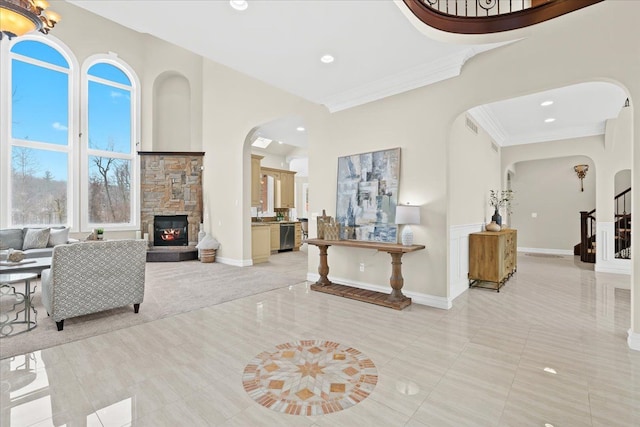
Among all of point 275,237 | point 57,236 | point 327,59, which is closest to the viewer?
point 327,59

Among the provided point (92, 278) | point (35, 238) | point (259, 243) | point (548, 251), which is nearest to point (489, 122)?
point (548, 251)

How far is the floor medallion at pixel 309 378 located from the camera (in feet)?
6.34

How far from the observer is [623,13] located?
2674 millimetres

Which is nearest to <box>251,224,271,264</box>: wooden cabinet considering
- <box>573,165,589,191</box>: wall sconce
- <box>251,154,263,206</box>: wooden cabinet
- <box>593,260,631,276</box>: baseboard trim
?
<box>251,154,263,206</box>: wooden cabinet

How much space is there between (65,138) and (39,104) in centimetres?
80

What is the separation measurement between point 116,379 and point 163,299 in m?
2.10

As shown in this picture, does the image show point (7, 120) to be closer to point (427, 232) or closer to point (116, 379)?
point (116, 379)

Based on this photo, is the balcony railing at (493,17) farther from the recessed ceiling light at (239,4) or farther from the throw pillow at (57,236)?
the throw pillow at (57,236)

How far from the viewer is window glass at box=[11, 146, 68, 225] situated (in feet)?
20.6

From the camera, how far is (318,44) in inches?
127

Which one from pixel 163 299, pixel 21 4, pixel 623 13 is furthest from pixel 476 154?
pixel 21 4

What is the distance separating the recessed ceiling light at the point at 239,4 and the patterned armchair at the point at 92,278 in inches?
107

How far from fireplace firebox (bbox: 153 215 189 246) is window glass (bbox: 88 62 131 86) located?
3.72m

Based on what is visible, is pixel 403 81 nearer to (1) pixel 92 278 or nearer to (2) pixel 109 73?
(1) pixel 92 278
